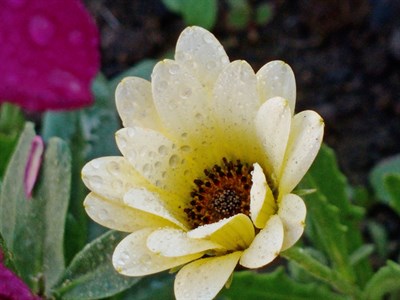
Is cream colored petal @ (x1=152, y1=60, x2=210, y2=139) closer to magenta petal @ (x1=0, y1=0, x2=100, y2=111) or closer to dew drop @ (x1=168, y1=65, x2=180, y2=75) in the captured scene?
dew drop @ (x1=168, y1=65, x2=180, y2=75)

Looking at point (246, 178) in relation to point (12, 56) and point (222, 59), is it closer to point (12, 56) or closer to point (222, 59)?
point (222, 59)

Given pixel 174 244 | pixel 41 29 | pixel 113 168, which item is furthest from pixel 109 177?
pixel 41 29

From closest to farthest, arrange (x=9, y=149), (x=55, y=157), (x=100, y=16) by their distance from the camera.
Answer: (x=55, y=157)
(x=9, y=149)
(x=100, y=16)

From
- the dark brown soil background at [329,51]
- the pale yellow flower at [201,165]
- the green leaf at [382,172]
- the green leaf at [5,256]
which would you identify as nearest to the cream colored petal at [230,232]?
the pale yellow flower at [201,165]

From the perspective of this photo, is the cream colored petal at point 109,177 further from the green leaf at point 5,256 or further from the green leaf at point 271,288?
the green leaf at point 271,288

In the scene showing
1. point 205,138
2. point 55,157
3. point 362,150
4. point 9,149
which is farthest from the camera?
point 362,150

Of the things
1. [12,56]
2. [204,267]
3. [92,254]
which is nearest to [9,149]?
[12,56]
